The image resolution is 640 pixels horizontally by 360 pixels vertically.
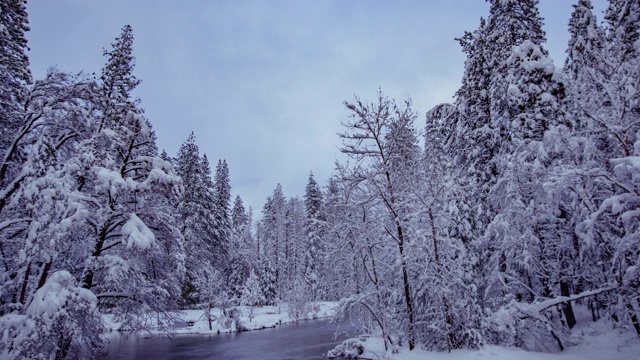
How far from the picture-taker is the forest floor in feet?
39.2

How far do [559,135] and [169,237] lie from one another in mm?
14161

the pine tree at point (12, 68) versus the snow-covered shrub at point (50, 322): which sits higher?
the pine tree at point (12, 68)

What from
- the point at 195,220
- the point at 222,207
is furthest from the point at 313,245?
the point at 195,220

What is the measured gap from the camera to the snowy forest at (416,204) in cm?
1059

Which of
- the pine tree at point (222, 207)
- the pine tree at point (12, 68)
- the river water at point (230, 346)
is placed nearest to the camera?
the pine tree at point (12, 68)

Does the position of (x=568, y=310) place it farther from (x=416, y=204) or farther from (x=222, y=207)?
(x=222, y=207)

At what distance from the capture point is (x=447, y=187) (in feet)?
53.3

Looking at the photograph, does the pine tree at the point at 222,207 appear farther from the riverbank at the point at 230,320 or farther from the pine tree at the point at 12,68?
the pine tree at the point at 12,68

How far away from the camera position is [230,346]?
88.5 feet

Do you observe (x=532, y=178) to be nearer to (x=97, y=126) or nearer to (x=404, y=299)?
(x=404, y=299)

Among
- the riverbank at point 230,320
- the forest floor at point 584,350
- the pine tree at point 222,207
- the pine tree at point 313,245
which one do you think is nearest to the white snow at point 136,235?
the forest floor at point 584,350

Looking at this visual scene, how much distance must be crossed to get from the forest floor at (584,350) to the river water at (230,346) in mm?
6655

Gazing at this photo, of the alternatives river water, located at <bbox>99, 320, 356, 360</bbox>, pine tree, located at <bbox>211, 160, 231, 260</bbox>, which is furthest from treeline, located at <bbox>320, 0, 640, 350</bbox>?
pine tree, located at <bbox>211, 160, 231, 260</bbox>

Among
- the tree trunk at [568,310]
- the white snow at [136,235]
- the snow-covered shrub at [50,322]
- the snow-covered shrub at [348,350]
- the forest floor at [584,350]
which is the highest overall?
the white snow at [136,235]
